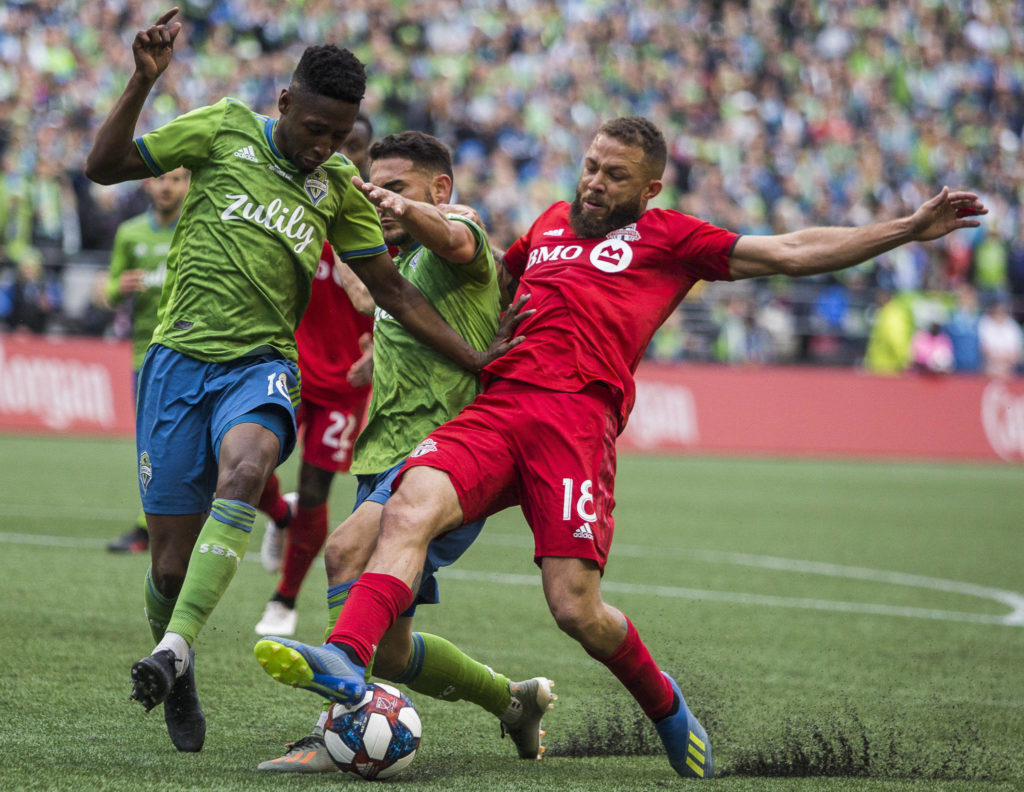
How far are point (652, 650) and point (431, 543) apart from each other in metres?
2.76

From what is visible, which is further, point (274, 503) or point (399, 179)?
point (274, 503)

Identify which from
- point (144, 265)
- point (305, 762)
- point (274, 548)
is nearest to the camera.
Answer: point (305, 762)

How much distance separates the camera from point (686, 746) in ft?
15.0

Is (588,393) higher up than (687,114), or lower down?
lower down

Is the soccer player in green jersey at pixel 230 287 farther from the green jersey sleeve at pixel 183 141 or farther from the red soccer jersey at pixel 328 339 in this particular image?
the red soccer jersey at pixel 328 339

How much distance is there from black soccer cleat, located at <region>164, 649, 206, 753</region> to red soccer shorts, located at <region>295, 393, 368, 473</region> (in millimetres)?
2696

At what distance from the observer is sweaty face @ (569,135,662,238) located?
4.89m

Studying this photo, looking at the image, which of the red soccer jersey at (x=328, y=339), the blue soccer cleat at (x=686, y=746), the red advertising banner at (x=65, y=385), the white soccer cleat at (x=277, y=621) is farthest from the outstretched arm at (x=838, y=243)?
the red advertising banner at (x=65, y=385)

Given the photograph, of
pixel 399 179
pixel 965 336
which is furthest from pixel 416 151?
pixel 965 336

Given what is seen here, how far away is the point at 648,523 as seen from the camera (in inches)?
490

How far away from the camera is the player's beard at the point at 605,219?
16.1ft

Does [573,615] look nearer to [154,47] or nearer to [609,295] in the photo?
[609,295]

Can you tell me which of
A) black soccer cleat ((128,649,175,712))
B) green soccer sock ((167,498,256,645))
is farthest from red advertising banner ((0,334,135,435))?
black soccer cleat ((128,649,175,712))

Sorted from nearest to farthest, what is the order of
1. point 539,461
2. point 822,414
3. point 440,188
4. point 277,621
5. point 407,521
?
point 407,521
point 539,461
point 440,188
point 277,621
point 822,414
